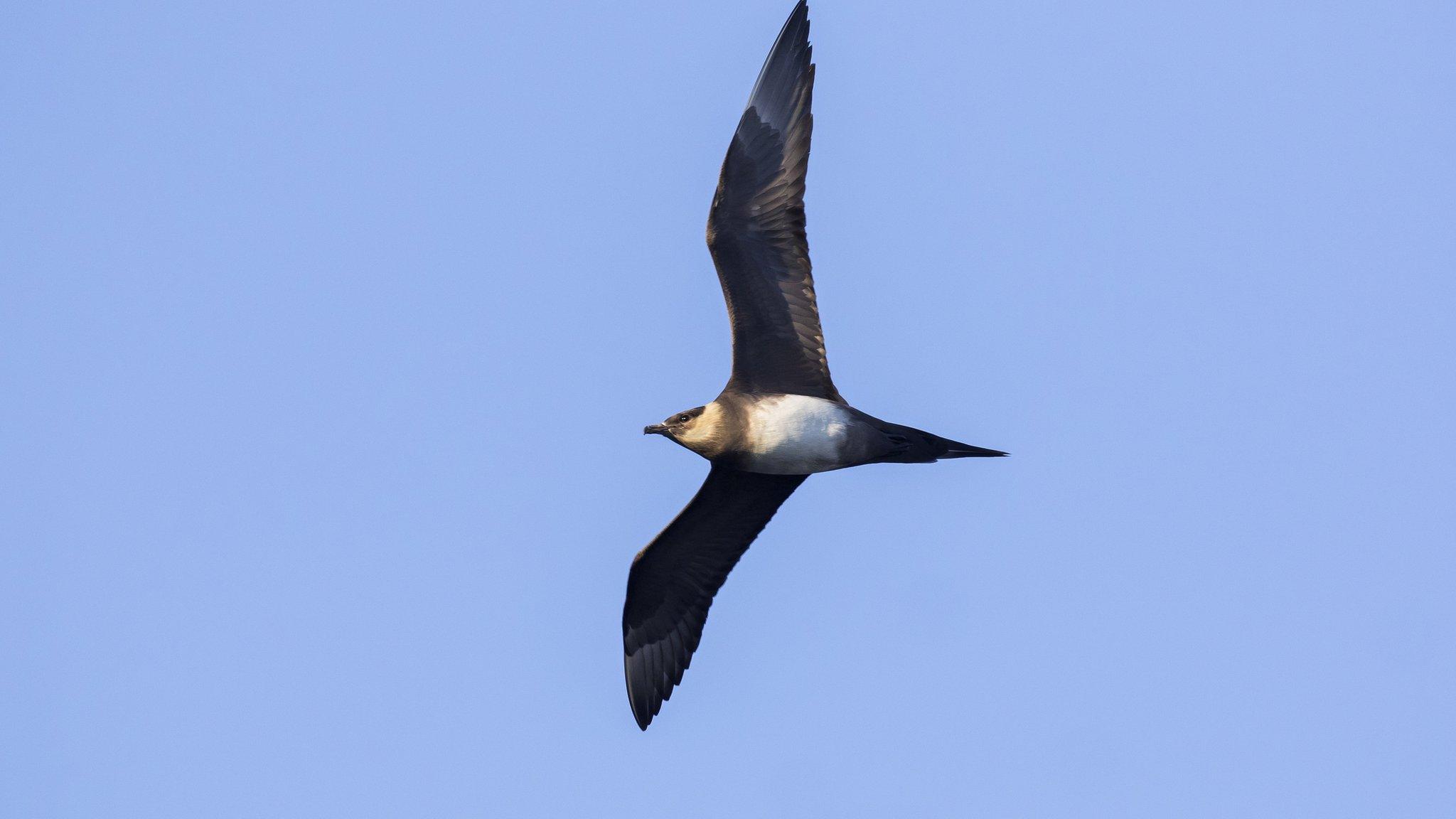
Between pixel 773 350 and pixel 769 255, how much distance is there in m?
0.70

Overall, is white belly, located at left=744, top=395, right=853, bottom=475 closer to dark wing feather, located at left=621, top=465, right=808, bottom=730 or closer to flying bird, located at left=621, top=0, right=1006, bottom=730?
flying bird, located at left=621, top=0, right=1006, bottom=730

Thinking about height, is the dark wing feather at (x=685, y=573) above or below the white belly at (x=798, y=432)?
below

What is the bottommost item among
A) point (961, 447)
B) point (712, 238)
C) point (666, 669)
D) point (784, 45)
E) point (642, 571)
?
point (666, 669)

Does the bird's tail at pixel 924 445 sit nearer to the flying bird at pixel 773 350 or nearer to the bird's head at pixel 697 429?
the flying bird at pixel 773 350

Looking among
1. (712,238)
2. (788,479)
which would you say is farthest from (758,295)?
(788,479)

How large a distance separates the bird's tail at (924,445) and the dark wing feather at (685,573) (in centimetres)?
105

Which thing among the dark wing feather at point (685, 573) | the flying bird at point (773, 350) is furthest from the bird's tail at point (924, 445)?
the dark wing feather at point (685, 573)

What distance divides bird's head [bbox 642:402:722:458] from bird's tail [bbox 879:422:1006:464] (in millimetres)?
1223

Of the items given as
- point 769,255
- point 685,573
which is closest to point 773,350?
point 769,255

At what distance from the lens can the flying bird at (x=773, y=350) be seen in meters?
11.9

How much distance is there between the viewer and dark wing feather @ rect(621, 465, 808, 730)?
41.6 ft

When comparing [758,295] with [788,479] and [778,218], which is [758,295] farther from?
[788,479]

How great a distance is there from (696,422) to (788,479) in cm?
97

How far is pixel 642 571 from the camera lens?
12.9 m
